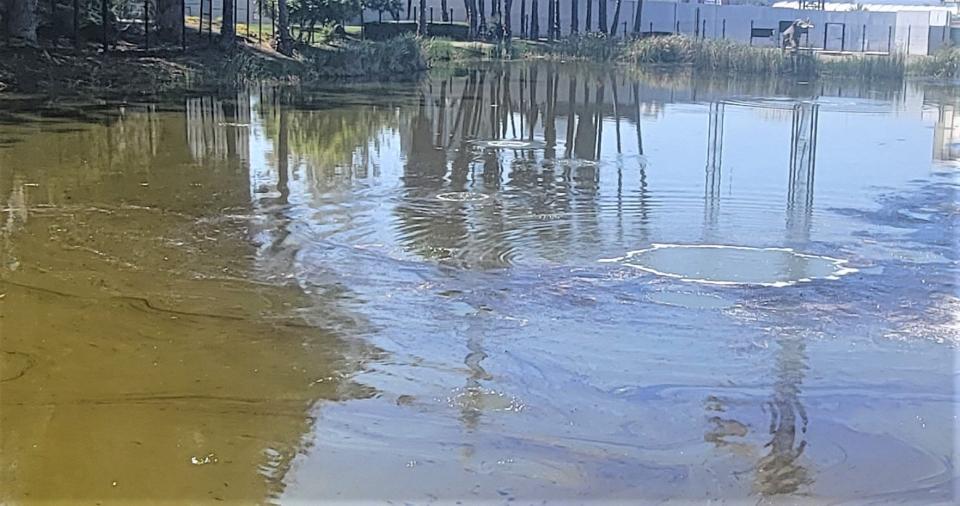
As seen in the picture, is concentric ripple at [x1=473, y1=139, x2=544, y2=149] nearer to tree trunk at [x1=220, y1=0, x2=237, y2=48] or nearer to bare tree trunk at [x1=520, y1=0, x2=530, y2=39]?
tree trunk at [x1=220, y1=0, x2=237, y2=48]

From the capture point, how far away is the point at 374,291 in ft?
21.4

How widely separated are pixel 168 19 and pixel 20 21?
4.39 meters

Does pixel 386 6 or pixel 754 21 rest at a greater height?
pixel 754 21

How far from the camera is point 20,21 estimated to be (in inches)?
896

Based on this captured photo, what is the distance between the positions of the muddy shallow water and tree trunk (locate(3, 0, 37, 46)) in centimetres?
1164

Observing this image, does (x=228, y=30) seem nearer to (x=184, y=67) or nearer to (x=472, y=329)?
(x=184, y=67)

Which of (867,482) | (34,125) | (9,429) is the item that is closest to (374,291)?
(9,429)

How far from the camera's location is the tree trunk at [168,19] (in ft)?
86.9

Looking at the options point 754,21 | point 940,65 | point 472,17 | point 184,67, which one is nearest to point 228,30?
point 184,67

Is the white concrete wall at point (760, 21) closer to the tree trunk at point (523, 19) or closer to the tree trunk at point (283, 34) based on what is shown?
the tree trunk at point (523, 19)

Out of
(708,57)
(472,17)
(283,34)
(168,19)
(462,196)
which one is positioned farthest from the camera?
(472,17)

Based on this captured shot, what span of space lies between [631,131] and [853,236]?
7694 mm

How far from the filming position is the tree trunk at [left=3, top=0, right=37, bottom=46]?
22.5m

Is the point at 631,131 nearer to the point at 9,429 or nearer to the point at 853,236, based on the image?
the point at 853,236
